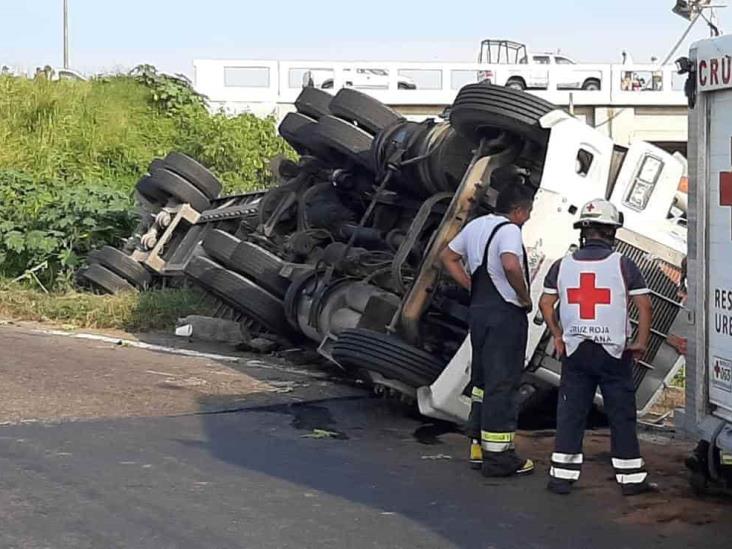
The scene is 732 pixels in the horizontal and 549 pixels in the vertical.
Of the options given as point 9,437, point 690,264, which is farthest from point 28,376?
point 690,264

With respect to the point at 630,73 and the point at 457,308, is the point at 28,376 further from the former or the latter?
the point at 630,73

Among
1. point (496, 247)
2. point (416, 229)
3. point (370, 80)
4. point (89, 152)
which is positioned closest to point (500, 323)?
point (496, 247)

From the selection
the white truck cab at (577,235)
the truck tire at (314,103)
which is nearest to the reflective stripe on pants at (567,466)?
the white truck cab at (577,235)

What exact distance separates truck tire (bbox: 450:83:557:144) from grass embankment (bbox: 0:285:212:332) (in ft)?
17.1

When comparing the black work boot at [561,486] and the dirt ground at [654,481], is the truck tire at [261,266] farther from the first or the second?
the black work boot at [561,486]

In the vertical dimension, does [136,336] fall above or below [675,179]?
below

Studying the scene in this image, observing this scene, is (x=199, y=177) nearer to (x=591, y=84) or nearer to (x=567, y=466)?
(x=567, y=466)

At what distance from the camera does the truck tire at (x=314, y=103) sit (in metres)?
11.4

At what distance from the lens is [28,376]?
9.59 m

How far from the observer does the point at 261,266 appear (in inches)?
421

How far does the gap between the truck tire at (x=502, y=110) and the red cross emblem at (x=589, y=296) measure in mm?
1506

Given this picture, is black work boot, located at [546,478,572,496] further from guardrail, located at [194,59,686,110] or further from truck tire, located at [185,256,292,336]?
guardrail, located at [194,59,686,110]

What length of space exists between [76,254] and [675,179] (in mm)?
9033

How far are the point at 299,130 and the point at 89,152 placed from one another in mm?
11264
